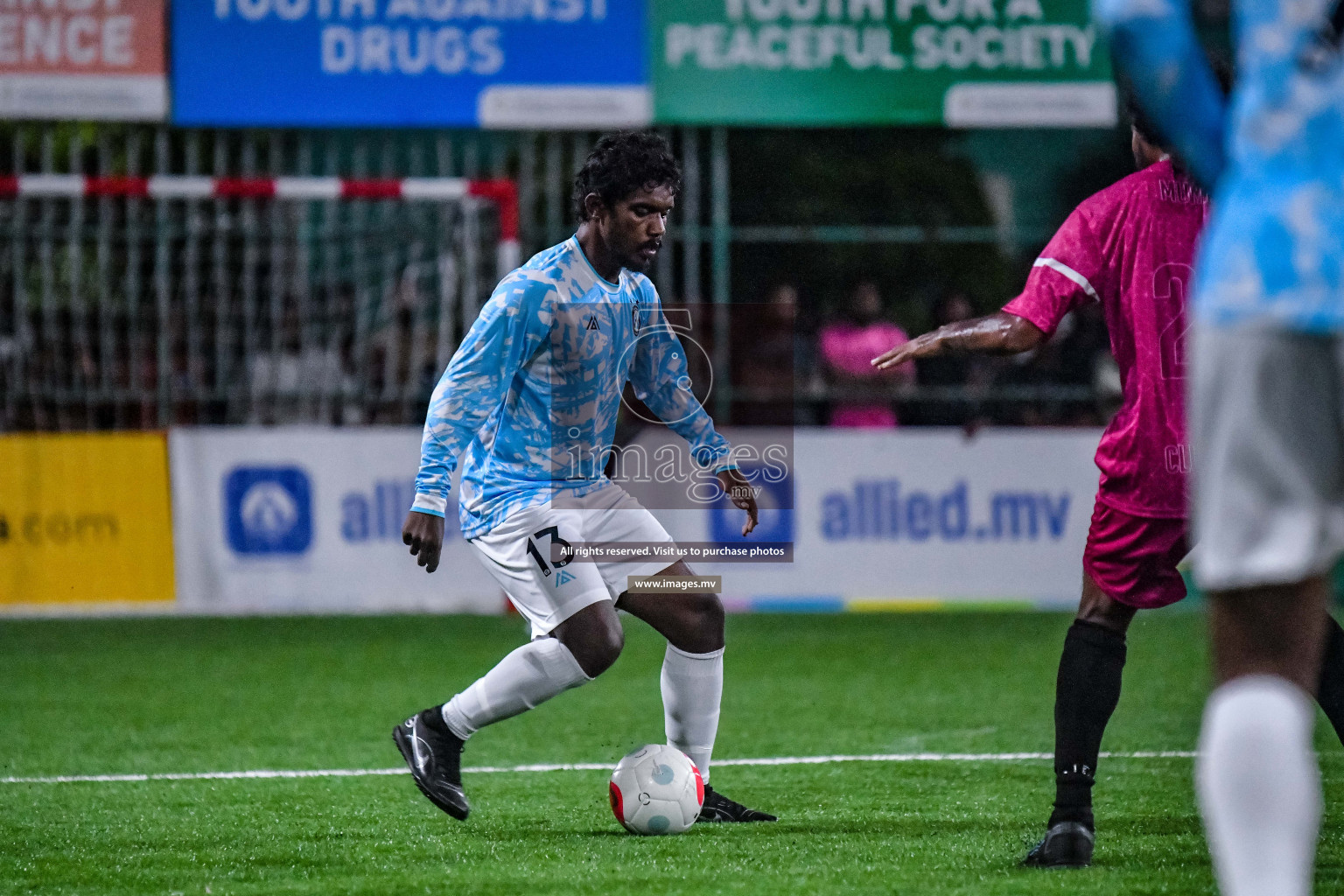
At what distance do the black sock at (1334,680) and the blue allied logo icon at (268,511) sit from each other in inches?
291

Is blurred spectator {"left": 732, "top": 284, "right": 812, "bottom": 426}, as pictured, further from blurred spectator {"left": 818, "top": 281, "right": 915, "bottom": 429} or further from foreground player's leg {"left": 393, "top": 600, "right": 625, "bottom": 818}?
foreground player's leg {"left": 393, "top": 600, "right": 625, "bottom": 818}

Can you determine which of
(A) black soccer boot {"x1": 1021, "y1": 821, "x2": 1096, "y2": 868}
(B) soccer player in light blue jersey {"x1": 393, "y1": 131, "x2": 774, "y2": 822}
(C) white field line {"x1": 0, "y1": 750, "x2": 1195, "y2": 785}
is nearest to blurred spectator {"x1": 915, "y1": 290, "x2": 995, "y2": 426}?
(C) white field line {"x1": 0, "y1": 750, "x2": 1195, "y2": 785}

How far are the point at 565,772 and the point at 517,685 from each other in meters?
1.09

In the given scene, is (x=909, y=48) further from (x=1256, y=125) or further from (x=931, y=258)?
(x=1256, y=125)

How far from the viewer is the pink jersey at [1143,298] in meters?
4.09

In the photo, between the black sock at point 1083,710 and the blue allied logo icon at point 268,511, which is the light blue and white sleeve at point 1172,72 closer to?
the black sock at point 1083,710

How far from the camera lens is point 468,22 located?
1111 centimetres

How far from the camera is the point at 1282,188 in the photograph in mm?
2354

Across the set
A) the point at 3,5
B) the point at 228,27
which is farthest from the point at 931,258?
the point at 3,5

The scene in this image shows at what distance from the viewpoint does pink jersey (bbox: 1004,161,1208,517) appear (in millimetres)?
4086

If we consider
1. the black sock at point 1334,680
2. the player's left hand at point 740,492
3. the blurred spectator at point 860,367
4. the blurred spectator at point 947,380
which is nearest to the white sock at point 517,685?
the player's left hand at point 740,492

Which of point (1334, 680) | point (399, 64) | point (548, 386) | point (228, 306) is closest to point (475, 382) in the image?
point (548, 386)

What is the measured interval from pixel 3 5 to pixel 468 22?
278 centimetres

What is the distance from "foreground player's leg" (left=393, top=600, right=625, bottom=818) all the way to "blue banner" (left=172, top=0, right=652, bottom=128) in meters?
6.76
